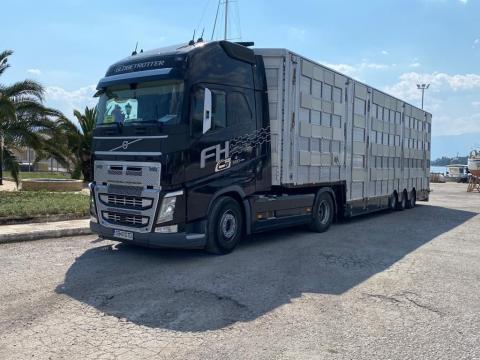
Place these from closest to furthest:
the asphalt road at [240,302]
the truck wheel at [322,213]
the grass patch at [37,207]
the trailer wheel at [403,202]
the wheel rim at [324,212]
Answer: the asphalt road at [240,302] < the grass patch at [37,207] < the truck wheel at [322,213] < the wheel rim at [324,212] < the trailer wheel at [403,202]

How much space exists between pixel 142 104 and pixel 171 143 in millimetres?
972

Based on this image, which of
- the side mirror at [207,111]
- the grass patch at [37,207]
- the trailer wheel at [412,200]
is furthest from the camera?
the trailer wheel at [412,200]

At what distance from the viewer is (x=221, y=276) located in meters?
6.89

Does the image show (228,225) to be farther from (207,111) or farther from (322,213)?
(322,213)

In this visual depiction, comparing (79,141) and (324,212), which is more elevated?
(79,141)

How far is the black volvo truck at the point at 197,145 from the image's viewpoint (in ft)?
24.3

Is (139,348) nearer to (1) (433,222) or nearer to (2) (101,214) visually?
(2) (101,214)

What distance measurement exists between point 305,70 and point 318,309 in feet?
18.8

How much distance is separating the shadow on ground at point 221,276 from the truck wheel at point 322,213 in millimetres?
377

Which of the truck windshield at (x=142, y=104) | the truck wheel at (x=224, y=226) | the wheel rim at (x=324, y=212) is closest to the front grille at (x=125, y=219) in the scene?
the truck wheel at (x=224, y=226)

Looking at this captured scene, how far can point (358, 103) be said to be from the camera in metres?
12.7

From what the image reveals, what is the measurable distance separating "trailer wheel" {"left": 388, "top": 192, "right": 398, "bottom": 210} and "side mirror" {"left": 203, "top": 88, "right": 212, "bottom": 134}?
32.6 ft

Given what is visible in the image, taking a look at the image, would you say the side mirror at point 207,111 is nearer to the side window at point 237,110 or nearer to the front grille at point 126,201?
the side window at point 237,110

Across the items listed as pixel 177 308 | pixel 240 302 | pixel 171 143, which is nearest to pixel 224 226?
pixel 171 143
